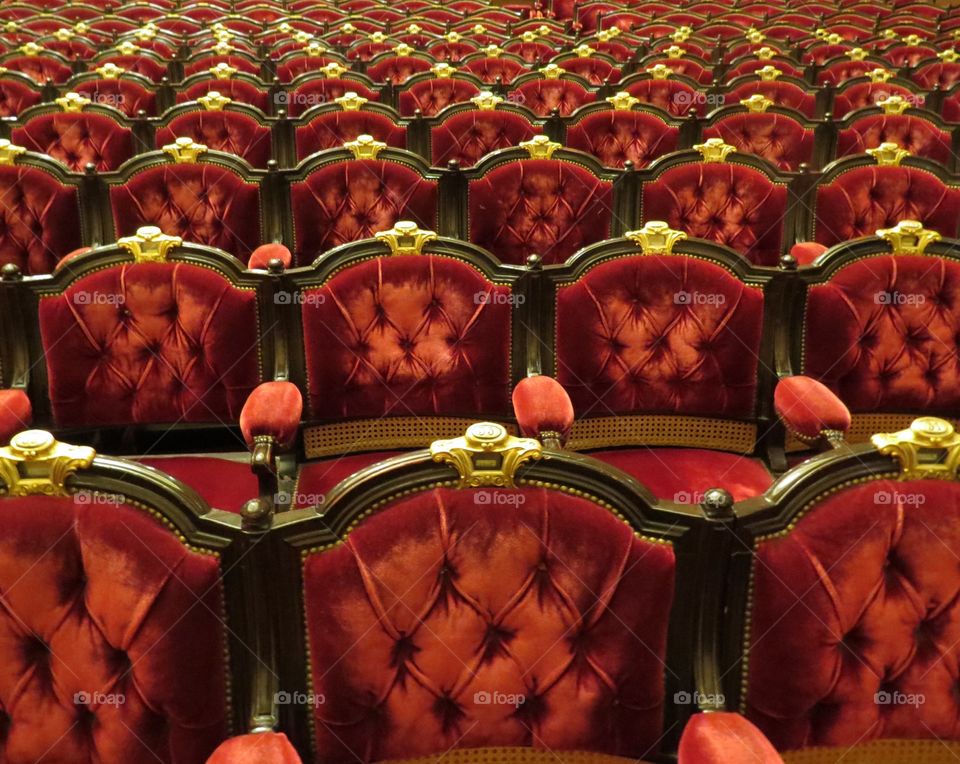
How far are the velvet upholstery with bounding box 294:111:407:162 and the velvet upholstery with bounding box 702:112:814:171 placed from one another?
1.08 meters

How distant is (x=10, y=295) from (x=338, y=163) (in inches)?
35.4

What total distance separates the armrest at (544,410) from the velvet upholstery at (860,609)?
1.63 feet

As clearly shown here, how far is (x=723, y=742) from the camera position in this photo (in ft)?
2.55

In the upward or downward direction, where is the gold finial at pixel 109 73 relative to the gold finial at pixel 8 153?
upward

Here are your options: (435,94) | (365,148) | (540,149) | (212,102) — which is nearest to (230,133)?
(212,102)

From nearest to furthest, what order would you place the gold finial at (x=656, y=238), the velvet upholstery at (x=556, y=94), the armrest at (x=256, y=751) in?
the armrest at (x=256, y=751) < the gold finial at (x=656, y=238) < the velvet upholstery at (x=556, y=94)

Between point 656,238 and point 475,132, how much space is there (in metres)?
1.30

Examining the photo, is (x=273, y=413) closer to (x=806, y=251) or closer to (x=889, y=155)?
(x=806, y=251)

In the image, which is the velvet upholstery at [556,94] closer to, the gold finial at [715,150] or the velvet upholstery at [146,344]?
the gold finial at [715,150]

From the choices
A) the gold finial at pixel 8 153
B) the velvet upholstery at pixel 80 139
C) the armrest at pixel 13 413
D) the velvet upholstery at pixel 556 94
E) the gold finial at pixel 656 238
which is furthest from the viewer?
the velvet upholstery at pixel 556 94

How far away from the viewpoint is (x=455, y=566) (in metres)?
0.82

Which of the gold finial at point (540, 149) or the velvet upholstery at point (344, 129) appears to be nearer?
the gold finial at point (540, 149)

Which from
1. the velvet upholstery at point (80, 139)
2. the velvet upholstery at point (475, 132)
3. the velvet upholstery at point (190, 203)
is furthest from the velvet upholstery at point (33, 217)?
the velvet upholstery at point (475, 132)

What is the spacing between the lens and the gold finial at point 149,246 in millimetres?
1376
